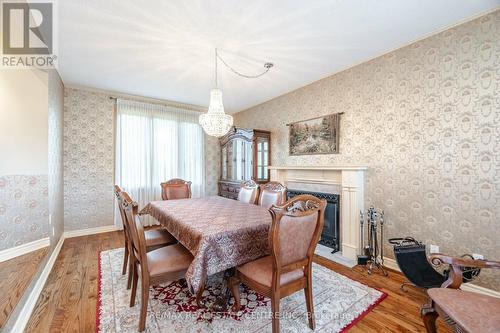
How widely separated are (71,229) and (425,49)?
18.3 feet

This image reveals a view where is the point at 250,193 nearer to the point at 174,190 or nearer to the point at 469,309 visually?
the point at 174,190

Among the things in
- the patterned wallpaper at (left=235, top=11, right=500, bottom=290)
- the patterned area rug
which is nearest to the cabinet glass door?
the patterned wallpaper at (left=235, top=11, right=500, bottom=290)

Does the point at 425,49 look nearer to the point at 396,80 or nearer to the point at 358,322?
the point at 396,80

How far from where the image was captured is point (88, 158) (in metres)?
3.74

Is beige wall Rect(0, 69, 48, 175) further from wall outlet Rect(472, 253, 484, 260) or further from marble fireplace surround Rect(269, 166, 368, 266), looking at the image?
wall outlet Rect(472, 253, 484, 260)

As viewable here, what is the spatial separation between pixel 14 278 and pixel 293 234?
7.78ft

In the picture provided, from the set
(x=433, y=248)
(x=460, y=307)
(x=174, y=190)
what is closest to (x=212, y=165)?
(x=174, y=190)

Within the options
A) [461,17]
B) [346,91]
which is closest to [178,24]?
[346,91]

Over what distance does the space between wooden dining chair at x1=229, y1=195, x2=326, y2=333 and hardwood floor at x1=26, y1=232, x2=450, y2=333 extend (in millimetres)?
617

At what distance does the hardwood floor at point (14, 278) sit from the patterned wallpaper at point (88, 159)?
1627mm

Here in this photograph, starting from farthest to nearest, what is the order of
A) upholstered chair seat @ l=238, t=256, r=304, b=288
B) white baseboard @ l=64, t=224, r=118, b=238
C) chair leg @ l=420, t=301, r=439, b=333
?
white baseboard @ l=64, t=224, r=118, b=238, upholstered chair seat @ l=238, t=256, r=304, b=288, chair leg @ l=420, t=301, r=439, b=333

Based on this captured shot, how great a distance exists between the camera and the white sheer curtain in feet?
13.0

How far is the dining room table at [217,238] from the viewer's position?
57.3 inches

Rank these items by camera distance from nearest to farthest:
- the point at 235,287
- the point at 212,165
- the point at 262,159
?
1. the point at 235,287
2. the point at 262,159
3. the point at 212,165
